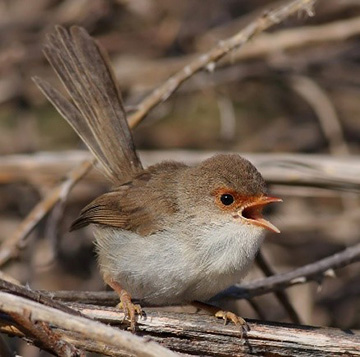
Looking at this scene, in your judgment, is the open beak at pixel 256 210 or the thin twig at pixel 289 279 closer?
the open beak at pixel 256 210

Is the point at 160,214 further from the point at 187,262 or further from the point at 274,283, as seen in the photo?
the point at 274,283

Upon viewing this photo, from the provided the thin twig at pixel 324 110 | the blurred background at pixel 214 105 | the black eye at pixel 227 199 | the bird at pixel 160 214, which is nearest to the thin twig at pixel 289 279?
the bird at pixel 160 214

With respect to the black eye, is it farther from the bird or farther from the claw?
the claw

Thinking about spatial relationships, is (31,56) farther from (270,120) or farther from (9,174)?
(270,120)

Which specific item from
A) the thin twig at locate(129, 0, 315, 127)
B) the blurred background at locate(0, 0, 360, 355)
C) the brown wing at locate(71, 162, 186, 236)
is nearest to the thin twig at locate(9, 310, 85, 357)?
the brown wing at locate(71, 162, 186, 236)

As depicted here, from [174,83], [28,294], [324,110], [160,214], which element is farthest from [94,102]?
[324,110]

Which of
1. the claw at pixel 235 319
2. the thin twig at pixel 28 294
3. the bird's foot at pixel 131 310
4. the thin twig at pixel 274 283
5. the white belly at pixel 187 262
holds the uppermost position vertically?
the thin twig at pixel 274 283

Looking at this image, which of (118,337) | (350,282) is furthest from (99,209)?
(350,282)

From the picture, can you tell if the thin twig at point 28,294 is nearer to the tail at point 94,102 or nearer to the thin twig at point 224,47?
the tail at point 94,102

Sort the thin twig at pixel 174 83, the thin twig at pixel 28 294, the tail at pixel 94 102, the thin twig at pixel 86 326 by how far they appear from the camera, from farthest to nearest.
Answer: the tail at pixel 94 102
the thin twig at pixel 174 83
the thin twig at pixel 28 294
the thin twig at pixel 86 326
